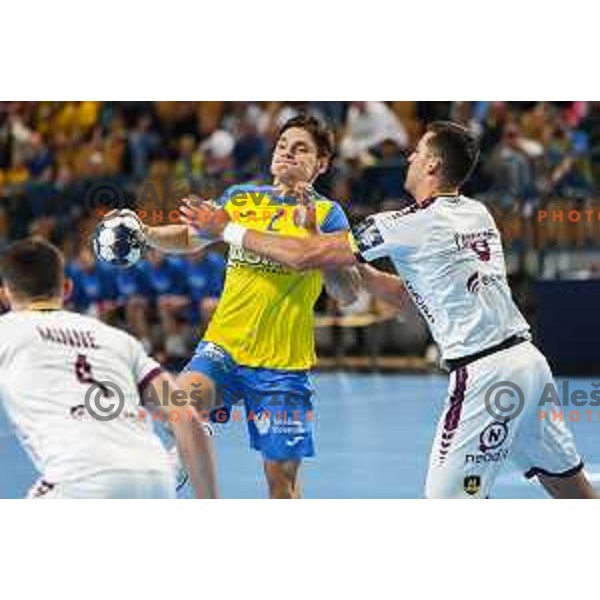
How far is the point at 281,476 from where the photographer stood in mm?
9234

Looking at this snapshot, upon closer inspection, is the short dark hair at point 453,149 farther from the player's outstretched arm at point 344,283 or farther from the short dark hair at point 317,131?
the short dark hair at point 317,131

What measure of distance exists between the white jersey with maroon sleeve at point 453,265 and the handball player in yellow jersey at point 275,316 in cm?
77

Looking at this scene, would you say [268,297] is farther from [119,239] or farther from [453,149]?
[453,149]

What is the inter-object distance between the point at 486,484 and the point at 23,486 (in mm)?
4549

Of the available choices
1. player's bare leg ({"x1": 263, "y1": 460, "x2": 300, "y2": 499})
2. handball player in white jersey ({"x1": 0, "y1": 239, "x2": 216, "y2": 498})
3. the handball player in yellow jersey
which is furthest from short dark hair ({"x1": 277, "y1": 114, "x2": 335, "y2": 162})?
handball player in white jersey ({"x1": 0, "y1": 239, "x2": 216, "y2": 498})

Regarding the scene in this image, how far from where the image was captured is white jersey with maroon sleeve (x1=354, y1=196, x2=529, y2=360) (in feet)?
27.4

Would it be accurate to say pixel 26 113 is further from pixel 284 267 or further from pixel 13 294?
pixel 13 294

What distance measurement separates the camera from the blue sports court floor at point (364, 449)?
11492mm

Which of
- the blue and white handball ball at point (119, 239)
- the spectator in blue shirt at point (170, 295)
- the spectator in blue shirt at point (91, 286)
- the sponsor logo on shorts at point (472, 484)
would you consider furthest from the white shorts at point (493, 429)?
the spectator in blue shirt at point (91, 286)

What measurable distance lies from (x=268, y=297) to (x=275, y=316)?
130 mm

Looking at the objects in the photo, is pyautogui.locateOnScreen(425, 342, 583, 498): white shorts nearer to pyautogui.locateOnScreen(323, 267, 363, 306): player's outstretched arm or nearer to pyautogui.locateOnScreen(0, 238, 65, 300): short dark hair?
pyautogui.locateOnScreen(323, 267, 363, 306): player's outstretched arm

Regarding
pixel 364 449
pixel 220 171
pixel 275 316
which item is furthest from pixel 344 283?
pixel 220 171

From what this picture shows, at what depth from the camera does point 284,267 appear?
936 centimetres

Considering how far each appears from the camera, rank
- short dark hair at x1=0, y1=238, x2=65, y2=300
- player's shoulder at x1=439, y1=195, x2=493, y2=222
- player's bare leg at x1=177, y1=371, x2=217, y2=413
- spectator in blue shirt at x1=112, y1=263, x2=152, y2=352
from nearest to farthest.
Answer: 1. short dark hair at x1=0, y1=238, x2=65, y2=300
2. player's shoulder at x1=439, y1=195, x2=493, y2=222
3. player's bare leg at x1=177, y1=371, x2=217, y2=413
4. spectator in blue shirt at x1=112, y1=263, x2=152, y2=352
